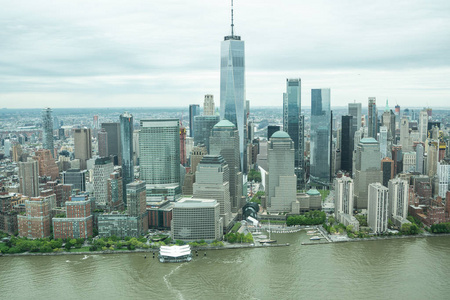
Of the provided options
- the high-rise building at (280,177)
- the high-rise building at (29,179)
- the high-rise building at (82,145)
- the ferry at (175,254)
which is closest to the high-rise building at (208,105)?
the high-rise building at (82,145)

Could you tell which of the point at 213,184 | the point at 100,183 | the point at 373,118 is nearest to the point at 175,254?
the point at 213,184

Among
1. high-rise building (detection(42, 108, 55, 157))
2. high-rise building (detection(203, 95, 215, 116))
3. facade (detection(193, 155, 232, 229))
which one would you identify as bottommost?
facade (detection(193, 155, 232, 229))

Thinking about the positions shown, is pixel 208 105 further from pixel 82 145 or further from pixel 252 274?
pixel 252 274

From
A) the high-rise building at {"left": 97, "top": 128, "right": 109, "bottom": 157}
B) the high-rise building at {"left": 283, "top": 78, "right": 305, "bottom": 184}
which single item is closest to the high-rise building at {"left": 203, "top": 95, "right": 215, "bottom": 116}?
the high-rise building at {"left": 283, "top": 78, "right": 305, "bottom": 184}

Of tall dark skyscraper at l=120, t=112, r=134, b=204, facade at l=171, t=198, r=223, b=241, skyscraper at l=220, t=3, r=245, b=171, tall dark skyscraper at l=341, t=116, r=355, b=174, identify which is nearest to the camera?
facade at l=171, t=198, r=223, b=241

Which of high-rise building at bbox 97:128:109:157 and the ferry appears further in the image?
high-rise building at bbox 97:128:109:157

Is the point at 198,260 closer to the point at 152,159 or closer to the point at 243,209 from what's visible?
the point at 243,209

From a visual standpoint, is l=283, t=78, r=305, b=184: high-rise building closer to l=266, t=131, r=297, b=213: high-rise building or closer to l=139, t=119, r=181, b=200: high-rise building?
l=266, t=131, r=297, b=213: high-rise building
